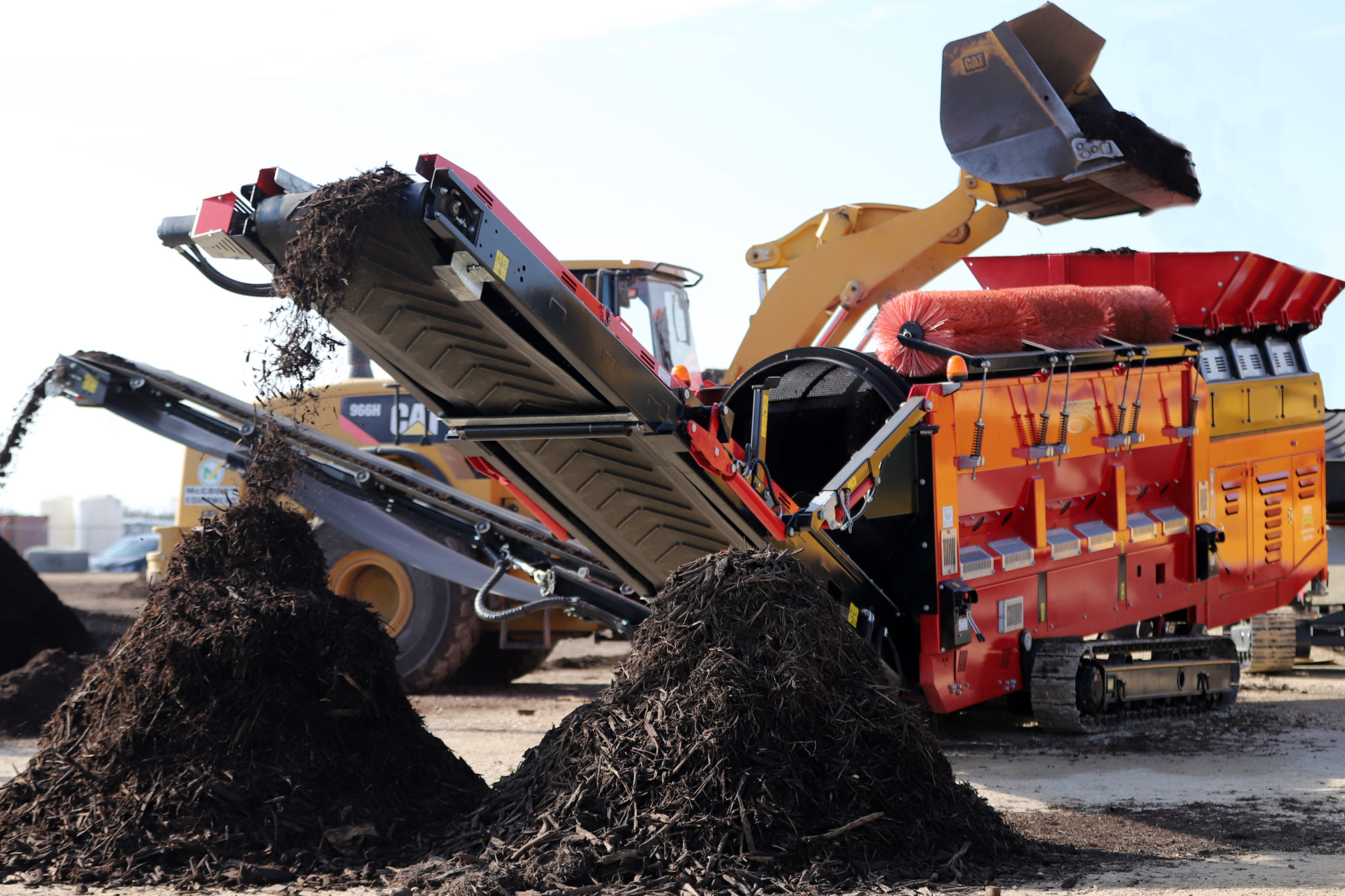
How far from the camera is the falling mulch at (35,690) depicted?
827cm

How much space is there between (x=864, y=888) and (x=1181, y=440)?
5.05 metres

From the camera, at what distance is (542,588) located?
802 cm

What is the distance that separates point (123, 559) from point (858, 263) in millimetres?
27402

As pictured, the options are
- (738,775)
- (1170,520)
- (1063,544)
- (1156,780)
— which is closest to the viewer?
(738,775)

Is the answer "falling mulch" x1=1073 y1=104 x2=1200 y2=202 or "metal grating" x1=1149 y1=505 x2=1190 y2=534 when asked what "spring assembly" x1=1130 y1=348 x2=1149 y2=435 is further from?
"falling mulch" x1=1073 y1=104 x2=1200 y2=202

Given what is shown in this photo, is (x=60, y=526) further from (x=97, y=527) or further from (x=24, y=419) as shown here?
(x=24, y=419)

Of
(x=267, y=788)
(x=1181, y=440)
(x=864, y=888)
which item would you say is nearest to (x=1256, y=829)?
(x=864, y=888)

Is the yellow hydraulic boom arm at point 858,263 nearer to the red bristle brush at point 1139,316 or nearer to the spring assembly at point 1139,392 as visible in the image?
the red bristle brush at point 1139,316

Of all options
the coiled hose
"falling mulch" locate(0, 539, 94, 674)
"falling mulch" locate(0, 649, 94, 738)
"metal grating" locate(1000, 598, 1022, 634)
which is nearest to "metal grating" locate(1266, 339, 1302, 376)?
"metal grating" locate(1000, 598, 1022, 634)

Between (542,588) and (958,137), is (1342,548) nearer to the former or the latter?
(958,137)

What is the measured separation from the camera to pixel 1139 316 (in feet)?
26.9

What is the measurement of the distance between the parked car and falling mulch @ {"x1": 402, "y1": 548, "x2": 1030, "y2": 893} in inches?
1100

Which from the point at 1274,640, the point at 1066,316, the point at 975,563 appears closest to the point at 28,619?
the point at 975,563

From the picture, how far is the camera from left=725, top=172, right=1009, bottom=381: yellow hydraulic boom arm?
31.3 ft
